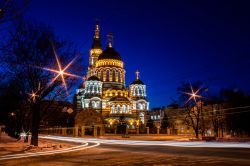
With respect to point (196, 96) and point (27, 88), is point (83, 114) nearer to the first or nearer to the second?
point (196, 96)

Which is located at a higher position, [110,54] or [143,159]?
[110,54]

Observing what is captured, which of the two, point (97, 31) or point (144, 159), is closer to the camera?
point (144, 159)

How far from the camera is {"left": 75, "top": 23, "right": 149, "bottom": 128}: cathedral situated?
11319cm

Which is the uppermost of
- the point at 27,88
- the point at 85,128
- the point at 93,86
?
the point at 93,86

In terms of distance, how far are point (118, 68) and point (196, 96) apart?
73.2 meters

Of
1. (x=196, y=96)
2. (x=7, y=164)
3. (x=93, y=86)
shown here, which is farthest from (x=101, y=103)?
(x=7, y=164)

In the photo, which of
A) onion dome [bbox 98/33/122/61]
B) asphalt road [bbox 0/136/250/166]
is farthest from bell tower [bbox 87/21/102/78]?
asphalt road [bbox 0/136/250/166]

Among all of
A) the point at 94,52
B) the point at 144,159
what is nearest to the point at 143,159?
the point at 144,159

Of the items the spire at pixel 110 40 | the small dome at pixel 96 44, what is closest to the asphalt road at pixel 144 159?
the spire at pixel 110 40

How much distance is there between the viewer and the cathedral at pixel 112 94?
113188mm

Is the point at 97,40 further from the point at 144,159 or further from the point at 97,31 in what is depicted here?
the point at 144,159

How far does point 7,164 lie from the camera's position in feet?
45.7

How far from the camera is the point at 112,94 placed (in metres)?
118

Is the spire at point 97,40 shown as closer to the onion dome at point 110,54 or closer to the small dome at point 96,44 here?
the small dome at point 96,44
